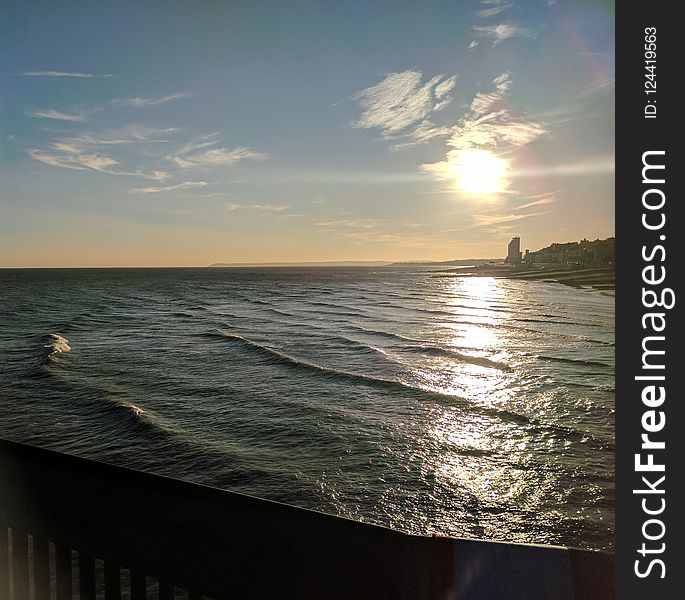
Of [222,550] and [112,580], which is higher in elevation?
[222,550]

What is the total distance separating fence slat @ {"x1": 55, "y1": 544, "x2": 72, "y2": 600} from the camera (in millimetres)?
1571

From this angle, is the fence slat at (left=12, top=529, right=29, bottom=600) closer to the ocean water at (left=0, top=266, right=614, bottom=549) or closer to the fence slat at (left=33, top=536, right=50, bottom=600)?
the fence slat at (left=33, top=536, right=50, bottom=600)

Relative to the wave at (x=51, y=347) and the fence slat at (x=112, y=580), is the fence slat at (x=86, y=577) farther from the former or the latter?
the wave at (x=51, y=347)

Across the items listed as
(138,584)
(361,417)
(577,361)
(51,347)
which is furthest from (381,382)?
(138,584)

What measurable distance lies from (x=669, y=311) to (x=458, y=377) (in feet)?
50.6

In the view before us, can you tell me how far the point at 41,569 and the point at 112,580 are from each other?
0.97ft

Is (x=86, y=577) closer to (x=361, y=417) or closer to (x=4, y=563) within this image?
(x=4, y=563)

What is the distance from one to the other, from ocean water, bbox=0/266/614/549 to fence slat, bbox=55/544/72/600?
5893mm

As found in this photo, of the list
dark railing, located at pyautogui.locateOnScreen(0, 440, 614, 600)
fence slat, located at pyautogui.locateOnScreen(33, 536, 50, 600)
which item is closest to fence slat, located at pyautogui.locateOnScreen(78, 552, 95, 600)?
dark railing, located at pyautogui.locateOnScreen(0, 440, 614, 600)

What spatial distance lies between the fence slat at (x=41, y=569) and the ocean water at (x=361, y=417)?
231 inches

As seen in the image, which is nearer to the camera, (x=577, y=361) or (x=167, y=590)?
(x=167, y=590)

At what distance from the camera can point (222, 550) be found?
131 centimetres

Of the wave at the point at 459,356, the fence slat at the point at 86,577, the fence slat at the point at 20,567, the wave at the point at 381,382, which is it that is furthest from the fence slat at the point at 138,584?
the wave at the point at 459,356

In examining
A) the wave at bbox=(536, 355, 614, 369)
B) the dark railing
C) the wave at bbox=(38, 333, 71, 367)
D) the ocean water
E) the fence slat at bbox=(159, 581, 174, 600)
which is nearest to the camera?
the dark railing
